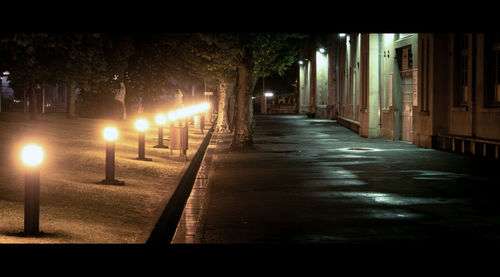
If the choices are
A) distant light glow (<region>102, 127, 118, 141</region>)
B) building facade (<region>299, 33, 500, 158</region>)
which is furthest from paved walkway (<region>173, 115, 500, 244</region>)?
distant light glow (<region>102, 127, 118, 141</region>)

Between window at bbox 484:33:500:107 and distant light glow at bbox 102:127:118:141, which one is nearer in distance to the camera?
distant light glow at bbox 102:127:118:141

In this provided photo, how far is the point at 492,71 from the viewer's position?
797 inches

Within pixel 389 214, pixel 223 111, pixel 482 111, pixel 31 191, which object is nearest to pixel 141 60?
pixel 223 111

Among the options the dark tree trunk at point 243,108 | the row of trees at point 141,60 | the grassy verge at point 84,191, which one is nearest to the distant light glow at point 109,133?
the grassy verge at point 84,191

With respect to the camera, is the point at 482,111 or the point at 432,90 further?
the point at 432,90

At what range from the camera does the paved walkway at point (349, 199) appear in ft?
30.4

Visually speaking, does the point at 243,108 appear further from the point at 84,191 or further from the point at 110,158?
the point at 84,191

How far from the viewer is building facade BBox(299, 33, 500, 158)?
2023 cm

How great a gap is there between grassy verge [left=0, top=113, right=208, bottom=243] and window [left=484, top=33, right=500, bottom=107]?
8.43 metres

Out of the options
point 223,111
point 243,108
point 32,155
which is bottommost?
point 32,155

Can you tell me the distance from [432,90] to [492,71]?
3.23m

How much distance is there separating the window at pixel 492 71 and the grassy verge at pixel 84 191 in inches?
332

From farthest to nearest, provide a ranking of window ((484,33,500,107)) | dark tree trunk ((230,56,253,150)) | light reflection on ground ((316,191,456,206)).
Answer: dark tree trunk ((230,56,253,150))
window ((484,33,500,107))
light reflection on ground ((316,191,456,206))

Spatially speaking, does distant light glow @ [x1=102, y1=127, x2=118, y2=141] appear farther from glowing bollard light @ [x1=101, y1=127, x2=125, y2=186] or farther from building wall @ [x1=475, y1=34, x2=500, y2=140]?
building wall @ [x1=475, y1=34, x2=500, y2=140]
